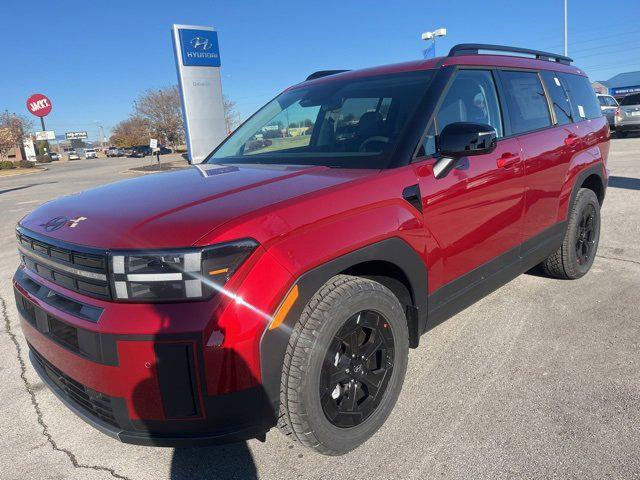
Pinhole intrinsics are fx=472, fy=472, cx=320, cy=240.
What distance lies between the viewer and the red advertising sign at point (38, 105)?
53.5m

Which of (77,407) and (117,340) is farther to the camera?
(77,407)

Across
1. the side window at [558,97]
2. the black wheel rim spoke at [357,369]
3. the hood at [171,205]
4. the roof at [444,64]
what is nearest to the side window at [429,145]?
the hood at [171,205]

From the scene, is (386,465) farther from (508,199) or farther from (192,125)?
(192,125)

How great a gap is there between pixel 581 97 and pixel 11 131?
6411 centimetres

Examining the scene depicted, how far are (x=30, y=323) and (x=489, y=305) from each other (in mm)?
3390

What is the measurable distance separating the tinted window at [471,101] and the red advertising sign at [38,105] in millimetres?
61415

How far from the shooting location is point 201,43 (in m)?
13.4

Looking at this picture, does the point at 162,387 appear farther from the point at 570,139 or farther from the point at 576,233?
the point at 576,233

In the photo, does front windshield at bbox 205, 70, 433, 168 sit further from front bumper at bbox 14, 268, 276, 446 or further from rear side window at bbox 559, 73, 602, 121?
rear side window at bbox 559, 73, 602, 121

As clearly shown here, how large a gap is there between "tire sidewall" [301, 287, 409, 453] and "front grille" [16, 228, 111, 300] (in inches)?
35.3

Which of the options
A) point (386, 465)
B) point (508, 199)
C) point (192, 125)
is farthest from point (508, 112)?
point (192, 125)

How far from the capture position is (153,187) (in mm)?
2635

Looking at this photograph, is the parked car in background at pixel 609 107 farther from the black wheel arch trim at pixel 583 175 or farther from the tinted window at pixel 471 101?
the tinted window at pixel 471 101

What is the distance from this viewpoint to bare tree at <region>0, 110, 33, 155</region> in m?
51.6
